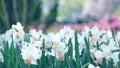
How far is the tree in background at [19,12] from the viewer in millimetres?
7238

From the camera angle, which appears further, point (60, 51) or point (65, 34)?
point (65, 34)

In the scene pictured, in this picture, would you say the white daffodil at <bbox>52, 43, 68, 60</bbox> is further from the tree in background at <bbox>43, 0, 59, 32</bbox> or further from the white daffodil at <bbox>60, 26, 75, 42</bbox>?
the tree in background at <bbox>43, 0, 59, 32</bbox>

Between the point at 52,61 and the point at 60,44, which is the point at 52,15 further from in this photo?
the point at 52,61

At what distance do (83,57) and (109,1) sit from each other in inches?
464

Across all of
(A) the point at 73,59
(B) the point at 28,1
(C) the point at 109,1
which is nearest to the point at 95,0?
(C) the point at 109,1

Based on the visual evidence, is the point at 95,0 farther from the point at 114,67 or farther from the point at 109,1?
the point at 114,67

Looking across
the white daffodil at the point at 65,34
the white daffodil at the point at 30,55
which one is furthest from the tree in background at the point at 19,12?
the white daffodil at the point at 30,55

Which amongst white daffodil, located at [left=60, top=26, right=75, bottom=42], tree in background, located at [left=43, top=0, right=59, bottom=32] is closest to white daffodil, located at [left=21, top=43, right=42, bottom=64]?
white daffodil, located at [left=60, top=26, right=75, bottom=42]

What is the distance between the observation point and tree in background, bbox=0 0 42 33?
7238 mm

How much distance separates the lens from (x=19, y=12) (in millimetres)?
7836

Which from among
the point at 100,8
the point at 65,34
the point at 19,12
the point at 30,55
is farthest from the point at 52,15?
the point at 30,55

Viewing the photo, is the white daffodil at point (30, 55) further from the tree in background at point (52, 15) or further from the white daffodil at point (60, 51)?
the tree in background at point (52, 15)

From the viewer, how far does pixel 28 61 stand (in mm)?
2184

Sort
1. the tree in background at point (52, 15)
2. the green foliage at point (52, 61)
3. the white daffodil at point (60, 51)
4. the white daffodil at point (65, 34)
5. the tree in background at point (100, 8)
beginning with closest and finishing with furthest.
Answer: the green foliage at point (52, 61) < the white daffodil at point (60, 51) < the white daffodil at point (65, 34) < the tree in background at point (52, 15) < the tree in background at point (100, 8)
